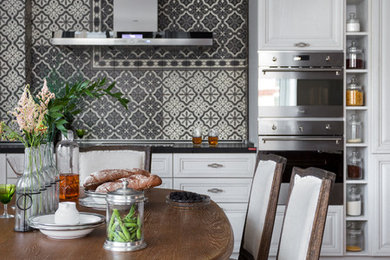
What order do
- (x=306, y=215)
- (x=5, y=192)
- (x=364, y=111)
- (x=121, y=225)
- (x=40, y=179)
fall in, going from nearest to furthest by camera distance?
(x=121, y=225)
(x=306, y=215)
(x=40, y=179)
(x=5, y=192)
(x=364, y=111)

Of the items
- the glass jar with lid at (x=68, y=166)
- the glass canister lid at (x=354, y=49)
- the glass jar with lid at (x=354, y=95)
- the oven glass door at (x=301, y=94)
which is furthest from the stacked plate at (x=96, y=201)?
the glass canister lid at (x=354, y=49)

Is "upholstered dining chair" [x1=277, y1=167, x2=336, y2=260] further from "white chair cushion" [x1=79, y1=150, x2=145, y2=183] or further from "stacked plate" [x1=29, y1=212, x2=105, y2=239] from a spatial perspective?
"white chair cushion" [x1=79, y1=150, x2=145, y2=183]

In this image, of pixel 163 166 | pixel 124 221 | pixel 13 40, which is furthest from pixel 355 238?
pixel 13 40

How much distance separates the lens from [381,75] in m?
3.59

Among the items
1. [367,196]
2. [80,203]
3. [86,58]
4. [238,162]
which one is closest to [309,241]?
[80,203]

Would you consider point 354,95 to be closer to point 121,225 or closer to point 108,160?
point 108,160

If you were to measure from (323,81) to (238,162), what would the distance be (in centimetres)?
93

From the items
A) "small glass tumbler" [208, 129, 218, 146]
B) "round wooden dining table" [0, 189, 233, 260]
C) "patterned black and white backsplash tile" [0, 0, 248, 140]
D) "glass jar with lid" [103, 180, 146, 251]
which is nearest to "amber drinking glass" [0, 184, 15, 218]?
"round wooden dining table" [0, 189, 233, 260]

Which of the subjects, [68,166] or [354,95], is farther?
[354,95]

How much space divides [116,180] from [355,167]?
2352mm

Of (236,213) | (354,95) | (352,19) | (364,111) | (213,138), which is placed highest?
(352,19)

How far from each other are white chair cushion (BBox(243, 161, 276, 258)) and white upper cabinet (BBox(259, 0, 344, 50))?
1706 mm

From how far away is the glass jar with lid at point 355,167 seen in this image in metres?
3.67

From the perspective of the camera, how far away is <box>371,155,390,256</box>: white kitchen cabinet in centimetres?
360
